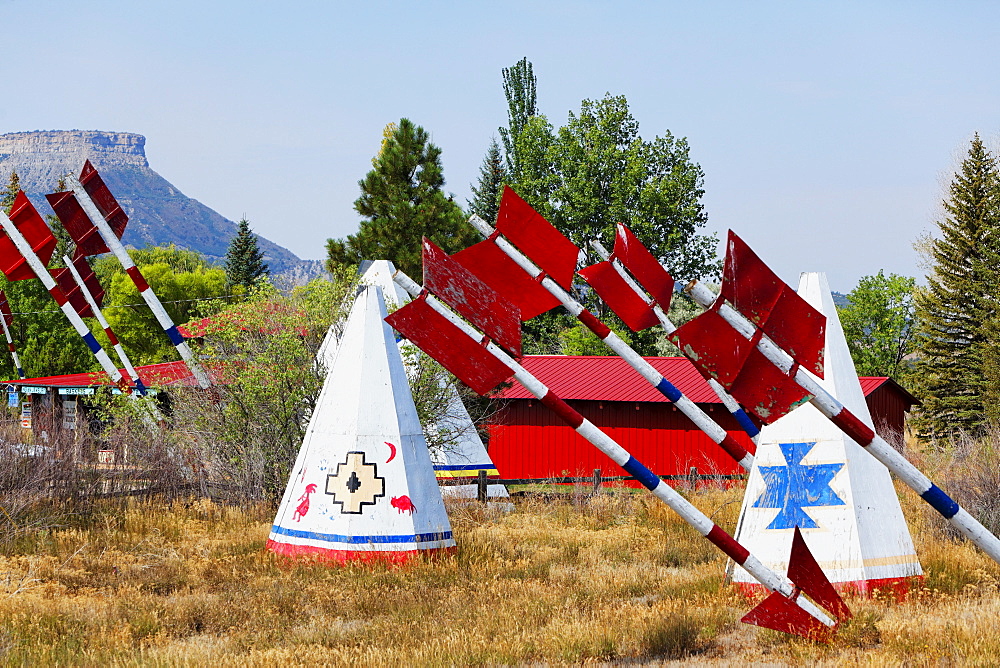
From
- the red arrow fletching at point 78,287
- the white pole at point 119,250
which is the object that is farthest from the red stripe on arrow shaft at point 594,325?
the red arrow fletching at point 78,287

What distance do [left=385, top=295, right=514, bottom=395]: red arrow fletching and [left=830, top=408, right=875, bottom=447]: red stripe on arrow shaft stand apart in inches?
87.4

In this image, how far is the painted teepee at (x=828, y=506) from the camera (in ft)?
27.9

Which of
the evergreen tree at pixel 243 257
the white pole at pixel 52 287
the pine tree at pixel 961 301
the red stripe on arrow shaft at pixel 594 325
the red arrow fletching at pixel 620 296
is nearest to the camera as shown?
the red stripe on arrow shaft at pixel 594 325

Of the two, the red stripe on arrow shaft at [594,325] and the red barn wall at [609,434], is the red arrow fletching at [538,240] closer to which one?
the red stripe on arrow shaft at [594,325]

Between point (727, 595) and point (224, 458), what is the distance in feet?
31.2

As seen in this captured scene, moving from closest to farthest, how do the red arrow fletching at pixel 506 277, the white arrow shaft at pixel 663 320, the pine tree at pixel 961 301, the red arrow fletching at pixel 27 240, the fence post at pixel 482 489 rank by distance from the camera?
the red arrow fletching at pixel 506 277 → the white arrow shaft at pixel 663 320 → the fence post at pixel 482 489 → the red arrow fletching at pixel 27 240 → the pine tree at pixel 961 301

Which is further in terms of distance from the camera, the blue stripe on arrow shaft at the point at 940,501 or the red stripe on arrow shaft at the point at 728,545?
the red stripe on arrow shaft at the point at 728,545

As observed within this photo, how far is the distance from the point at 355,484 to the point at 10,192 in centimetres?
4765

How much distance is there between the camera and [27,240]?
58.5 ft

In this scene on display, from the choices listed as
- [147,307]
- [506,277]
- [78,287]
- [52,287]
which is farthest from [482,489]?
[147,307]

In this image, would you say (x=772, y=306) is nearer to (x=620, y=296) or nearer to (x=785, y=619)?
(x=785, y=619)

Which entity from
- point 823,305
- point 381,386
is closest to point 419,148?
point 381,386

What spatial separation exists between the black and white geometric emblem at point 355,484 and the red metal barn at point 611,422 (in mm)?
14670

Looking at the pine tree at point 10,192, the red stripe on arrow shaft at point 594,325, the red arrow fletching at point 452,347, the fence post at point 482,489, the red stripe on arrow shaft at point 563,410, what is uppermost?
the pine tree at point 10,192
